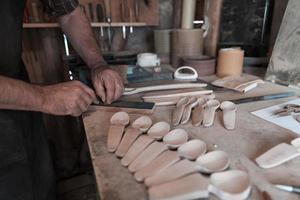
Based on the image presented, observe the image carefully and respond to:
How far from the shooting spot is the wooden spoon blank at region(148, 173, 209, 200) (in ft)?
1.09

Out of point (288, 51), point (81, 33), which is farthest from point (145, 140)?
point (288, 51)

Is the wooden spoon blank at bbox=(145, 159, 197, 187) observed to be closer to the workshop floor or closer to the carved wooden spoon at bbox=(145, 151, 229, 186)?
the carved wooden spoon at bbox=(145, 151, 229, 186)

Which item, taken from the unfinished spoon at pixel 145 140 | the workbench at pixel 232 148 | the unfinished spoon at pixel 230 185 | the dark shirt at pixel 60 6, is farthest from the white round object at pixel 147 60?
the unfinished spoon at pixel 230 185

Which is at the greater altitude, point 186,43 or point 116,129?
point 186,43

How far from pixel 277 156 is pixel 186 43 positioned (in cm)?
80

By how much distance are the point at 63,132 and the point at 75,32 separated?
805 millimetres

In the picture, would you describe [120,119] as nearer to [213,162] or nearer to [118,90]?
[118,90]

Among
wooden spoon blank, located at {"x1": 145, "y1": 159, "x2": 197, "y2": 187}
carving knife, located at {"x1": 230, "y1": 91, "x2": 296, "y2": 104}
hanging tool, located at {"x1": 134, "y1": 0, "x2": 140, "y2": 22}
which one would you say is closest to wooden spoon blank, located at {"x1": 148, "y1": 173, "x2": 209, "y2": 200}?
wooden spoon blank, located at {"x1": 145, "y1": 159, "x2": 197, "y2": 187}

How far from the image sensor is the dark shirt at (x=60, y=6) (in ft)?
2.91

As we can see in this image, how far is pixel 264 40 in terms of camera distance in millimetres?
1168

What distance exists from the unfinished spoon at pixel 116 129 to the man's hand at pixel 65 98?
0.09 meters

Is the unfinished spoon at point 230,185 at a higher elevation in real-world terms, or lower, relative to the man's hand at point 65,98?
lower

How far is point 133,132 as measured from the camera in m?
0.53

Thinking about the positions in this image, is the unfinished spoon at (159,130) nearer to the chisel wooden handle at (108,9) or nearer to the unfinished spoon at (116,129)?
the unfinished spoon at (116,129)
